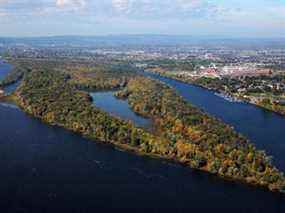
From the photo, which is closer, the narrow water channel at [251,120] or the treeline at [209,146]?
the treeline at [209,146]

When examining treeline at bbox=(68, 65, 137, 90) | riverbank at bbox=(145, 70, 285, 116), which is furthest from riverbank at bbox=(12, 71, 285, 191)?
treeline at bbox=(68, 65, 137, 90)

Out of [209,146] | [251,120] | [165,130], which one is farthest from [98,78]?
[209,146]

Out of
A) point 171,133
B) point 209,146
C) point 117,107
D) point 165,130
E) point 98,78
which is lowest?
point 98,78

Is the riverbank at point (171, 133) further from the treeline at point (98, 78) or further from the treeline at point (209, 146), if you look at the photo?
the treeline at point (98, 78)

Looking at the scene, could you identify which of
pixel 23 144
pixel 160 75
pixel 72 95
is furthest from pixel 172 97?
pixel 160 75

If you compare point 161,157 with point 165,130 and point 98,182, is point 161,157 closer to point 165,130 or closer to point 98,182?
point 165,130

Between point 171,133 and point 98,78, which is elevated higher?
point 171,133

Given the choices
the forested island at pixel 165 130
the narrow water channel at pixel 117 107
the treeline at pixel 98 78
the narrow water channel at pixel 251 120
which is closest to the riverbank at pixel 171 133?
the forested island at pixel 165 130

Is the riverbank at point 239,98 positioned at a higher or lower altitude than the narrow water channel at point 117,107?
lower
